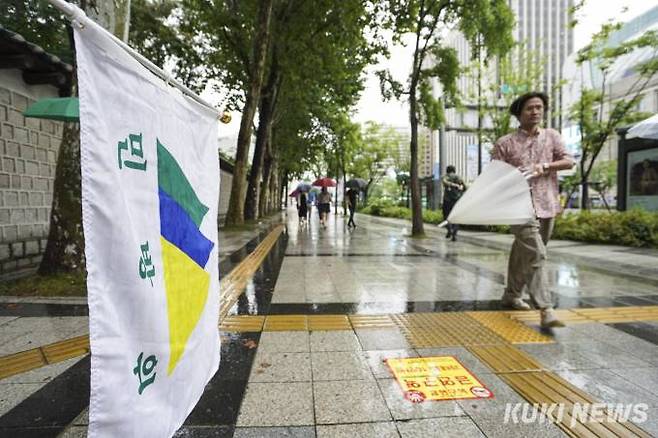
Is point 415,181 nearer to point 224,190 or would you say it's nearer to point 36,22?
point 36,22

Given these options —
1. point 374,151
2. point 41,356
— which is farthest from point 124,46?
point 374,151

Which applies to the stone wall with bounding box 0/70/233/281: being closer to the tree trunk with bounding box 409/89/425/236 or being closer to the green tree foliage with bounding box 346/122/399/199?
the tree trunk with bounding box 409/89/425/236

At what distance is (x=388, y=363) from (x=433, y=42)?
11407mm

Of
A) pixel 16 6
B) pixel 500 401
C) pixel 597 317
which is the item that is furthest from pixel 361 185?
pixel 500 401

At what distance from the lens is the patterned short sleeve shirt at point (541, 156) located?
3754 mm

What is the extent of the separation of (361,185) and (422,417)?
1802 cm

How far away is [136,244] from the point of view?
1219 millimetres

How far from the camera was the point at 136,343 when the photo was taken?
1209 millimetres

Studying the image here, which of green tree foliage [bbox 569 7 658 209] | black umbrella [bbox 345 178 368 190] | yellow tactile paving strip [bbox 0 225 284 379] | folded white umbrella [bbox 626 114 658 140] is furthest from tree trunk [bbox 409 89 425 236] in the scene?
yellow tactile paving strip [bbox 0 225 284 379]

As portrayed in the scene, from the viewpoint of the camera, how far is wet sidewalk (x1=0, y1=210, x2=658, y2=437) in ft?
7.05

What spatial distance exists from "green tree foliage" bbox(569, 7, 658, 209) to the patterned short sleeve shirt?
13292mm

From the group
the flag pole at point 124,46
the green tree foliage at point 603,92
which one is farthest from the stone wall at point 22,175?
the green tree foliage at point 603,92

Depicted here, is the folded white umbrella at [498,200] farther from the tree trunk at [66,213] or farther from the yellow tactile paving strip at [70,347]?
the tree trunk at [66,213]

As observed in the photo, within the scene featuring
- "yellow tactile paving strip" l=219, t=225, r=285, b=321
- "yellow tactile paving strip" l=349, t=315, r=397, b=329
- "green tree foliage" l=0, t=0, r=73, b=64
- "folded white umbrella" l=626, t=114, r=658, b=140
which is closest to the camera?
"yellow tactile paving strip" l=349, t=315, r=397, b=329
